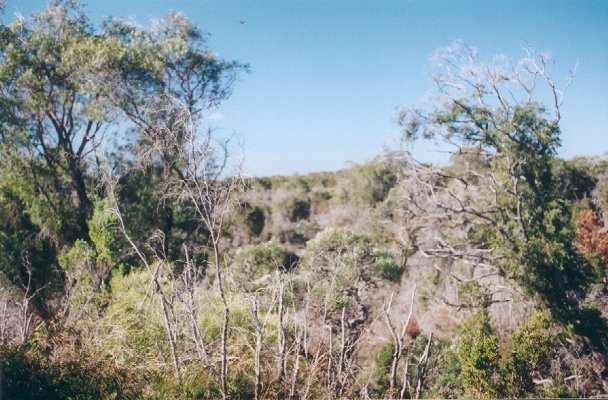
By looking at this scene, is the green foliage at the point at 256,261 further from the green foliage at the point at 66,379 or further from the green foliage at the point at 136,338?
the green foliage at the point at 66,379

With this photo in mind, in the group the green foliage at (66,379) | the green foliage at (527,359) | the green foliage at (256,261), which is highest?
the green foliage at (256,261)

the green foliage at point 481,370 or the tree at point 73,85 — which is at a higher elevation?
the tree at point 73,85

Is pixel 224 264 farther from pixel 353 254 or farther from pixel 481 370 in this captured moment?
pixel 481 370

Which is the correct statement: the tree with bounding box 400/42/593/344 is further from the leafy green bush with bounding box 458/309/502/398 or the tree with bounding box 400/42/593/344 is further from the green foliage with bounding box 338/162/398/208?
the green foliage with bounding box 338/162/398/208

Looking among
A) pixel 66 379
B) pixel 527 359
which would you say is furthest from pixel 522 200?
pixel 66 379

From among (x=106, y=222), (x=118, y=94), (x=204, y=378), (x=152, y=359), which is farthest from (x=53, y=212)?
(x=204, y=378)

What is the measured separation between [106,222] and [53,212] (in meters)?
3.25

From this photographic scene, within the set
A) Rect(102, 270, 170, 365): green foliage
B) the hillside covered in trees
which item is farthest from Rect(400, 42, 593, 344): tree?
Rect(102, 270, 170, 365): green foliage

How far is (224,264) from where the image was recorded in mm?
10922

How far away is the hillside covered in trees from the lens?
16.4 ft

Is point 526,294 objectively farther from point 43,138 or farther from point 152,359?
point 43,138

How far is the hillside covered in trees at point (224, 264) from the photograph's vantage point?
16.4ft

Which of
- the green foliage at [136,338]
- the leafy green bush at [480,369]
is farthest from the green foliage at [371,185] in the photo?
the green foliage at [136,338]

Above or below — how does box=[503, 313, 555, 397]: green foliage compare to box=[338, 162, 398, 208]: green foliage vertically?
below
